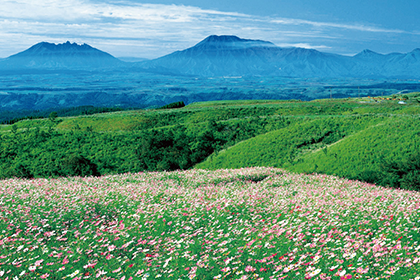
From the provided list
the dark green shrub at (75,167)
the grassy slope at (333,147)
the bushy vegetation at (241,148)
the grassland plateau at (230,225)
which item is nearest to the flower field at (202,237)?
the grassland plateau at (230,225)

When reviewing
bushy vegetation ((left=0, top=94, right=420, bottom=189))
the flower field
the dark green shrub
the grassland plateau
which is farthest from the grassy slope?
the flower field

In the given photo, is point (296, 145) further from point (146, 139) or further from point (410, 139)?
point (146, 139)

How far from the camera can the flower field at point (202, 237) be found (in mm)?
6906

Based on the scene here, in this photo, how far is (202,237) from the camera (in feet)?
29.9

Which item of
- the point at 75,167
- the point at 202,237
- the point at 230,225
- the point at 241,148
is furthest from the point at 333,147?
the point at 202,237

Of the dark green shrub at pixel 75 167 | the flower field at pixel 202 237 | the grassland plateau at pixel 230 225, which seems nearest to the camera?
the flower field at pixel 202 237

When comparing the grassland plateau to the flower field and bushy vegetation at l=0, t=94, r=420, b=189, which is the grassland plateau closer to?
the flower field

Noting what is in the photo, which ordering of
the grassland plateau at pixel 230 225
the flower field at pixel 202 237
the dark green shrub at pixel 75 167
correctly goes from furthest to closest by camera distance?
the dark green shrub at pixel 75 167 < the grassland plateau at pixel 230 225 < the flower field at pixel 202 237

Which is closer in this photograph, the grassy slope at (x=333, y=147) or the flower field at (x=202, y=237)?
the flower field at (x=202, y=237)

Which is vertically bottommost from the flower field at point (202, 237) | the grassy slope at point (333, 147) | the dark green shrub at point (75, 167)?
the dark green shrub at point (75, 167)

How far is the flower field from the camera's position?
6.91 m

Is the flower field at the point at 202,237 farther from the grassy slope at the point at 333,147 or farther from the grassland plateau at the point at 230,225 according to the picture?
the grassy slope at the point at 333,147

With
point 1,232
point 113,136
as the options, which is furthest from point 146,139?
point 1,232

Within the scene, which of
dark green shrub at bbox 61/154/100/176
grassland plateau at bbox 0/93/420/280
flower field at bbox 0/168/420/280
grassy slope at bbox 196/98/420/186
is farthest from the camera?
dark green shrub at bbox 61/154/100/176
